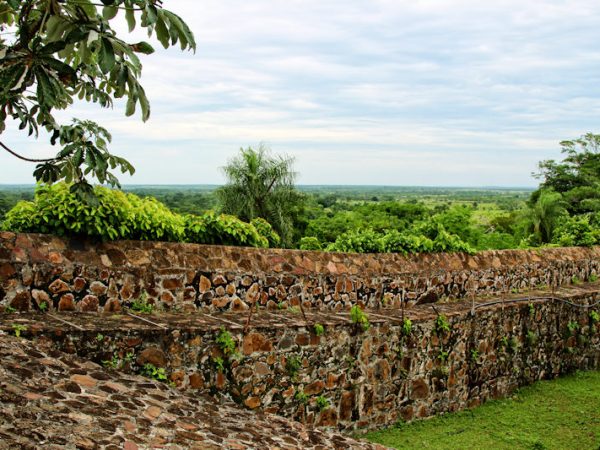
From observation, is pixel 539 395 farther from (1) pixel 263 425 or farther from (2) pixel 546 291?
(1) pixel 263 425

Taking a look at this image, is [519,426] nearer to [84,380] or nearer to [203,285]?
[203,285]

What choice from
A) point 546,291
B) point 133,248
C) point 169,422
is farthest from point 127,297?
point 546,291

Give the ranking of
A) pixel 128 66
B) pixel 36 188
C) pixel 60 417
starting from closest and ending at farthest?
pixel 128 66 → pixel 60 417 → pixel 36 188

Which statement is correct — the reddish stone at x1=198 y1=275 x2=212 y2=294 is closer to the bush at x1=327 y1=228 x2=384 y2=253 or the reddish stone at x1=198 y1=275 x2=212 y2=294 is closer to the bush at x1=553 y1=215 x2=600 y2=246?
the bush at x1=327 y1=228 x2=384 y2=253

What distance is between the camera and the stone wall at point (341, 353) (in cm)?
570

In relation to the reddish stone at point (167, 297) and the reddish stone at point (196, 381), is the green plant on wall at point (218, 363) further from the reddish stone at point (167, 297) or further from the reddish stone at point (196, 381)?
the reddish stone at point (167, 297)

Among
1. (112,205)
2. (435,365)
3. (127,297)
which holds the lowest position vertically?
(435,365)

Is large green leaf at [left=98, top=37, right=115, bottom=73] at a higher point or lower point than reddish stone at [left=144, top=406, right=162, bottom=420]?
higher

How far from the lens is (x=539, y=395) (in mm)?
9758

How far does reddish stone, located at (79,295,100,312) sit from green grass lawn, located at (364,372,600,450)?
352 centimetres

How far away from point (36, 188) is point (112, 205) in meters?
0.79

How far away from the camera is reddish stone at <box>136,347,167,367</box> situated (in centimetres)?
565

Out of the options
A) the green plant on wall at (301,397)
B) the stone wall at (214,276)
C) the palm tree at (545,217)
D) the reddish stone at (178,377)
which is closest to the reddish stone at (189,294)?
the stone wall at (214,276)

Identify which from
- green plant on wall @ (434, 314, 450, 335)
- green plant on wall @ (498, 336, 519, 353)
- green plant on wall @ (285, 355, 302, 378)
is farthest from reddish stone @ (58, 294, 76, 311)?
green plant on wall @ (498, 336, 519, 353)
